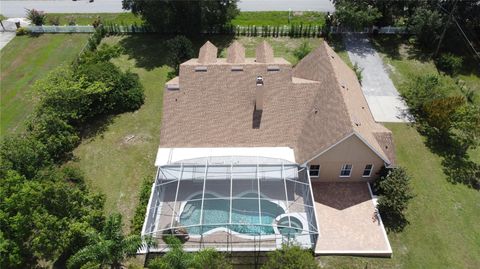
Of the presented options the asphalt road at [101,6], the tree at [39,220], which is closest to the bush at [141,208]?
the tree at [39,220]

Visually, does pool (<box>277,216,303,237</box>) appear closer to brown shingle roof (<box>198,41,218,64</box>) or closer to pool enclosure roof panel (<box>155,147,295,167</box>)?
pool enclosure roof panel (<box>155,147,295,167</box>)

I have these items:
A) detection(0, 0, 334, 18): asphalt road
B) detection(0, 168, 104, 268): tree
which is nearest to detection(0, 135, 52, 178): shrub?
detection(0, 168, 104, 268): tree

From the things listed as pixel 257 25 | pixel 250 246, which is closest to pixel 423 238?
pixel 250 246

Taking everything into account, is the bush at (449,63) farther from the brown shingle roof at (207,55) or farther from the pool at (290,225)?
the pool at (290,225)

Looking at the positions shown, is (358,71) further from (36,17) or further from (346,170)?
(36,17)

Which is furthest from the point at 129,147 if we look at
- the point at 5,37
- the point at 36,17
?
the point at 5,37

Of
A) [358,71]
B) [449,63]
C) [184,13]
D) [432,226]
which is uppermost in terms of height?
[184,13]
